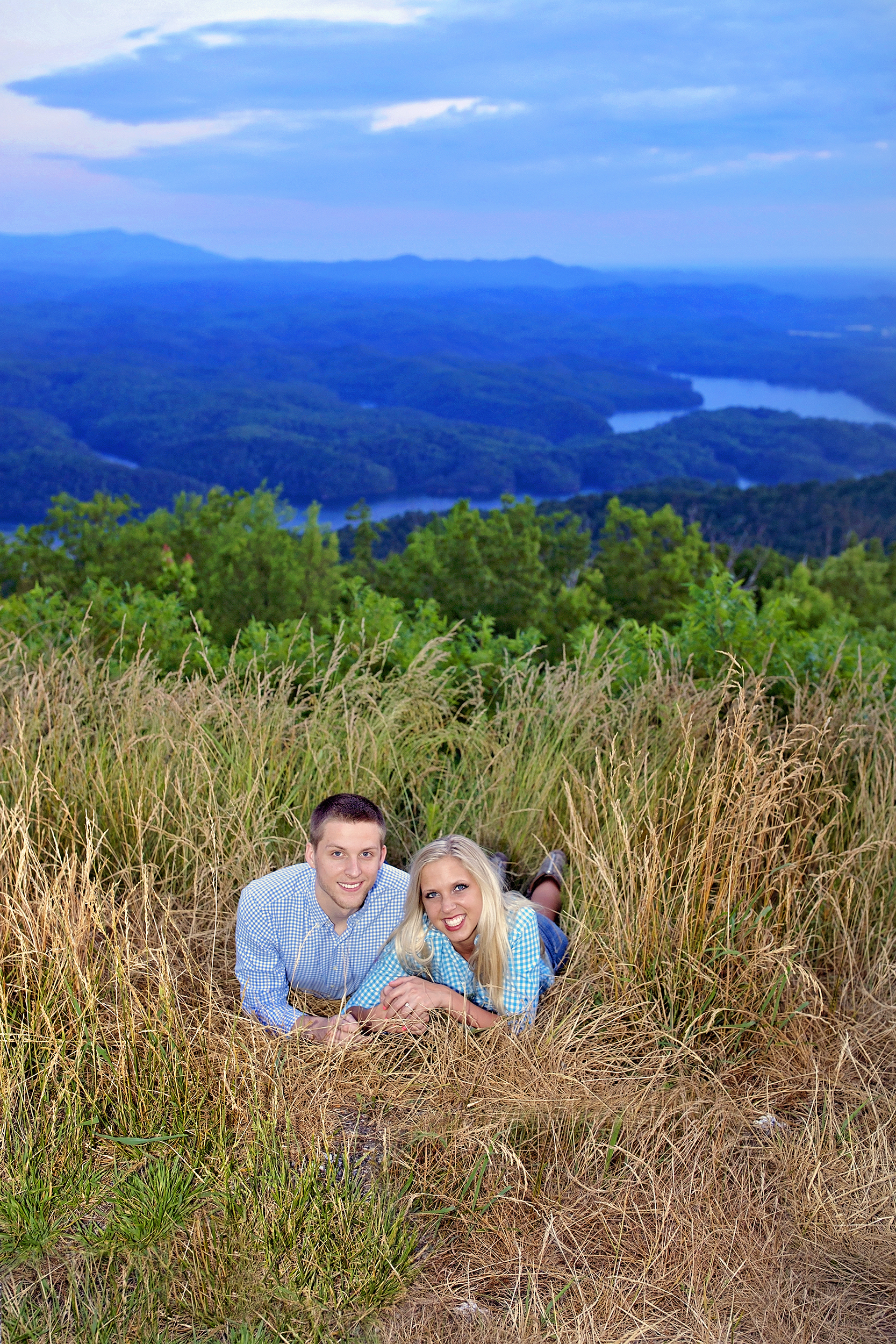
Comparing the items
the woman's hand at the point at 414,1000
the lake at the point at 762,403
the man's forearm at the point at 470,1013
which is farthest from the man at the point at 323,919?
the lake at the point at 762,403

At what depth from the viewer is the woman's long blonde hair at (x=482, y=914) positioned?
8.96 feet

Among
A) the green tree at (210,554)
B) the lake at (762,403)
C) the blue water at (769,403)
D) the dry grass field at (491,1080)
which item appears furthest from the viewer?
the blue water at (769,403)

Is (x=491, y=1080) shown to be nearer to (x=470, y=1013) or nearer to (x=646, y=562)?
(x=470, y=1013)

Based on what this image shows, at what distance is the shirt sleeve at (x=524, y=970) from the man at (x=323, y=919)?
41 cm

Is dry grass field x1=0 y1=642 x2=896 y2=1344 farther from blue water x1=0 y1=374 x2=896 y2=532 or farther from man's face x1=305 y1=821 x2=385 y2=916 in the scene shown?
blue water x1=0 y1=374 x2=896 y2=532

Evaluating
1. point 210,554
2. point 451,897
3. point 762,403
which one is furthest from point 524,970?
point 762,403

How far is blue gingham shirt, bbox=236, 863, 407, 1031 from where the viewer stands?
2.77 m

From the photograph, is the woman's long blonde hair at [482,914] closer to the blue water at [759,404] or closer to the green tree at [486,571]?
the green tree at [486,571]

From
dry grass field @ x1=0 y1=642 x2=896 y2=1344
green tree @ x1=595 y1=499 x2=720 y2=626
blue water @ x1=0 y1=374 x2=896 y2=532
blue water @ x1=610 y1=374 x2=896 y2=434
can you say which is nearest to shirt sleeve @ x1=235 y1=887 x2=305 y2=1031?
dry grass field @ x1=0 y1=642 x2=896 y2=1344

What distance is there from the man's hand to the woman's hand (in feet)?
0.38

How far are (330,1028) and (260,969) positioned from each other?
0.92 ft

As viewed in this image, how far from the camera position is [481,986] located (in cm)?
281

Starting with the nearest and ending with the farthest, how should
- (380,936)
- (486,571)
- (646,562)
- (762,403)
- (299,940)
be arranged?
(299,940) < (380,936) < (486,571) < (646,562) < (762,403)

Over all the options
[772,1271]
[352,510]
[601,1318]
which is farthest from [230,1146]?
[352,510]
